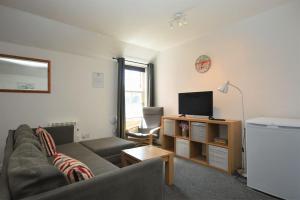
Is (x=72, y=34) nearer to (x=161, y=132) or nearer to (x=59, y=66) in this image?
(x=59, y=66)

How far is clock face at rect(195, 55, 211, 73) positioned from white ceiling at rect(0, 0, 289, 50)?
501 millimetres

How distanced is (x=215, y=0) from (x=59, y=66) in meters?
3.00

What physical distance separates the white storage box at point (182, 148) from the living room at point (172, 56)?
0.48 ft

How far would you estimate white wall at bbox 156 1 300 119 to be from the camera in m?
2.34

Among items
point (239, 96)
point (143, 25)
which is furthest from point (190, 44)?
point (239, 96)

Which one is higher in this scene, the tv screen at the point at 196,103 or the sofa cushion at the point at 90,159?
the tv screen at the point at 196,103

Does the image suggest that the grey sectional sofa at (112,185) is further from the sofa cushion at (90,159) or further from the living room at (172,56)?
the living room at (172,56)

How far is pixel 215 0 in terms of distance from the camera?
2.26 m

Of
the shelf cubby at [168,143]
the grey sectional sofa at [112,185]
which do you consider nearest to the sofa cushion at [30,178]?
the grey sectional sofa at [112,185]

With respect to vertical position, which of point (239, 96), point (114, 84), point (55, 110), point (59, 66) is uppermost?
point (59, 66)

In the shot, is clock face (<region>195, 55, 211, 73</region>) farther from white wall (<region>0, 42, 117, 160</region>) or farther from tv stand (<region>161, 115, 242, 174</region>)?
white wall (<region>0, 42, 117, 160</region>)

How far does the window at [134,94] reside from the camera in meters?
4.42

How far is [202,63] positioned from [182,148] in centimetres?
182

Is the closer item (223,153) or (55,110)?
Result: (223,153)
